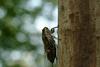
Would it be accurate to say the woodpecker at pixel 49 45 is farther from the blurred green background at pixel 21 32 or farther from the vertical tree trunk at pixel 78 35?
the blurred green background at pixel 21 32

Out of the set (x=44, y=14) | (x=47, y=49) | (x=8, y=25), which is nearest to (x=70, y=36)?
(x=47, y=49)

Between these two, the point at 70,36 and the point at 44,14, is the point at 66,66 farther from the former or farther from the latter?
the point at 44,14

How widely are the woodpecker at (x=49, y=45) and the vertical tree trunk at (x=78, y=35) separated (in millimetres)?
842

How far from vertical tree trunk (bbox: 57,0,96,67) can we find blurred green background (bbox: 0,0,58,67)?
1565 centimetres

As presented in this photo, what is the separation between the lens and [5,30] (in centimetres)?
2208

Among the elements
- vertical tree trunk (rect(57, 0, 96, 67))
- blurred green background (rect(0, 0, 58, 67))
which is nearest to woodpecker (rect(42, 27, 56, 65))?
vertical tree trunk (rect(57, 0, 96, 67))

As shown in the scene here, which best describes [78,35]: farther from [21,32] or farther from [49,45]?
[21,32]

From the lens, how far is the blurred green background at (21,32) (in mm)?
21969

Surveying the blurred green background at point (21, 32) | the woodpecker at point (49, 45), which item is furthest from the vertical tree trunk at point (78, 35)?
the blurred green background at point (21, 32)

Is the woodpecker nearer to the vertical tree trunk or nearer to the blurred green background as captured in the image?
the vertical tree trunk

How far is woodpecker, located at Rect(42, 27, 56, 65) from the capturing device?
6.28 m

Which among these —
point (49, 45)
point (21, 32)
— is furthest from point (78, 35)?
point (21, 32)

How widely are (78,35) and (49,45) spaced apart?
131 cm

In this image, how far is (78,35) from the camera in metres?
5.30
